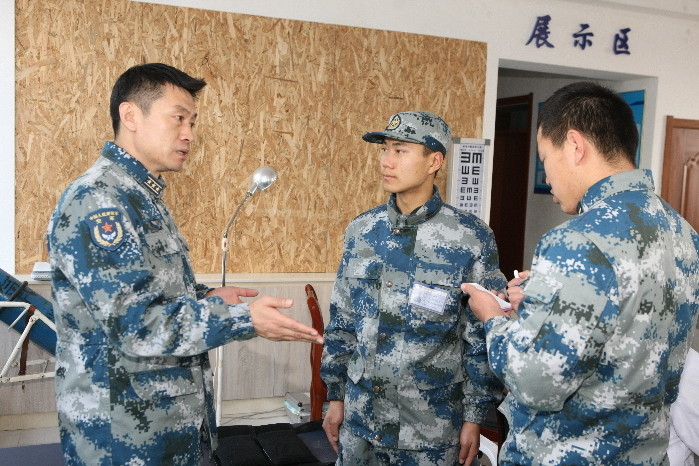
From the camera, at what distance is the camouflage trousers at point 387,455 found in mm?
1907

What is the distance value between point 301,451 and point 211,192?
1.89 metres

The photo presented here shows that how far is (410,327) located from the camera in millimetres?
1941

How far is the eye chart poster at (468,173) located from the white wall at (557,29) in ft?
1.15

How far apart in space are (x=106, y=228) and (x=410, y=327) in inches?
37.7

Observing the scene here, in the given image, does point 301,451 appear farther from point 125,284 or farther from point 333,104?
point 333,104

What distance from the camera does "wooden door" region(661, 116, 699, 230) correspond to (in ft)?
18.0

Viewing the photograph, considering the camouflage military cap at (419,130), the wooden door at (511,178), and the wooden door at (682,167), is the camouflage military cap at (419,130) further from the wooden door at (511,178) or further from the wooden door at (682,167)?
the wooden door at (511,178)

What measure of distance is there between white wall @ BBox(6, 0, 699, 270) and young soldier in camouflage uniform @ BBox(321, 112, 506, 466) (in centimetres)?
260

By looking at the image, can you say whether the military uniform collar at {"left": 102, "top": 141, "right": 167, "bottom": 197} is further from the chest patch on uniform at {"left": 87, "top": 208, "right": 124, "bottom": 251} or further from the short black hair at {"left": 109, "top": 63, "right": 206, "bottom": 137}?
the chest patch on uniform at {"left": 87, "top": 208, "right": 124, "bottom": 251}

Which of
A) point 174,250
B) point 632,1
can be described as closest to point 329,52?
point 632,1

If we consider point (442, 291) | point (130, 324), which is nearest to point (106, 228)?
point (130, 324)

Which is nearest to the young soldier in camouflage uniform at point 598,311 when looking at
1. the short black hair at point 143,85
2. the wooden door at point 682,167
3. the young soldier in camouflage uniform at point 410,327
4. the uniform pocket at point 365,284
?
the young soldier in camouflage uniform at point 410,327

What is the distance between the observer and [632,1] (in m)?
5.08

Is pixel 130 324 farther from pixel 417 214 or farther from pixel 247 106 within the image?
pixel 247 106
